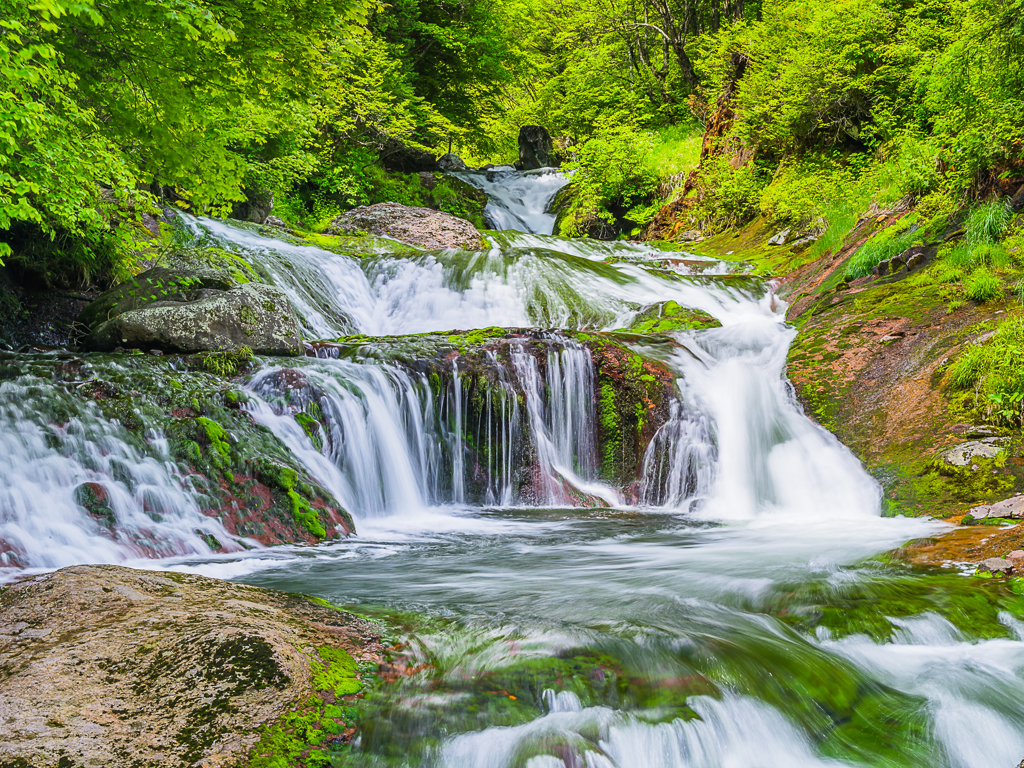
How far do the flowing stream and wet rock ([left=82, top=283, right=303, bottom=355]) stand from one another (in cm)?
82

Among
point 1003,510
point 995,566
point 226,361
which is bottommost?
point 995,566

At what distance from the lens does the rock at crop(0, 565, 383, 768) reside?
78.7 inches

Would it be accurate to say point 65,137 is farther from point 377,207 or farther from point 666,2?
point 666,2

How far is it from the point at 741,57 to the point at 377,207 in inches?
465

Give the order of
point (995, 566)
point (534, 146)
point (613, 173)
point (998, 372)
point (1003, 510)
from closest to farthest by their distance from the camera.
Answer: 1. point (995, 566)
2. point (1003, 510)
3. point (998, 372)
4. point (613, 173)
5. point (534, 146)

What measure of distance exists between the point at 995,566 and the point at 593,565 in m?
2.62

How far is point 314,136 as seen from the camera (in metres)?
19.9

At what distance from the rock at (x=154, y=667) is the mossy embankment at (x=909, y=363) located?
5.54 metres

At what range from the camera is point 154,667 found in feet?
7.82

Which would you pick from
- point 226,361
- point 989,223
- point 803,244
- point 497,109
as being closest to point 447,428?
point 226,361

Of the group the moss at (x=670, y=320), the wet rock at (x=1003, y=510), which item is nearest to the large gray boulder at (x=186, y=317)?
the moss at (x=670, y=320)

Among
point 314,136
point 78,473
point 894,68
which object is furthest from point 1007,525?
point 314,136

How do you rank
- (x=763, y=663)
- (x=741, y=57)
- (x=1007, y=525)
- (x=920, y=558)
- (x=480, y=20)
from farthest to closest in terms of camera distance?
(x=480, y=20) → (x=741, y=57) → (x=1007, y=525) → (x=920, y=558) → (x=763, y=663)

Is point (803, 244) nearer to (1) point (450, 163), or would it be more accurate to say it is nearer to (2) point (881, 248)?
(2) point (881, 248)
